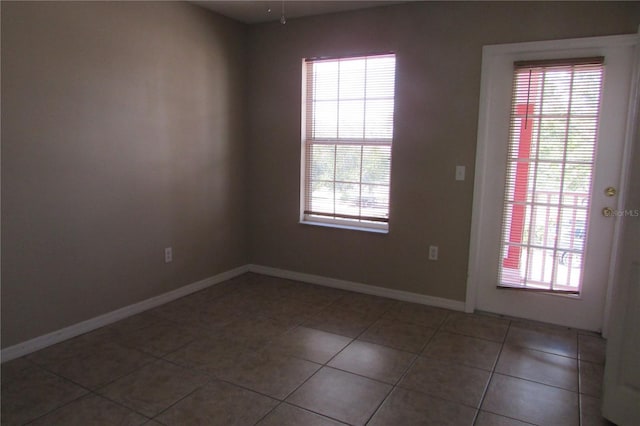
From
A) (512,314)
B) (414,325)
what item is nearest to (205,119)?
(414,325)

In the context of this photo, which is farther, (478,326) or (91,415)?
(478,326)

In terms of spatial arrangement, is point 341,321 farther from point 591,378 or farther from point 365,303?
point 591,378

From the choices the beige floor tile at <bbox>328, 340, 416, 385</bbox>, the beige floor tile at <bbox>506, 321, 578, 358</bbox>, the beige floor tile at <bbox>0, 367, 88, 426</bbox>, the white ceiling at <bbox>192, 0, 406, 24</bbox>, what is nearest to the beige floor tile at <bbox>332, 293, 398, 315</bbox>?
the beige floor tile at <bbox>328, 340, 416, 385</bbox>

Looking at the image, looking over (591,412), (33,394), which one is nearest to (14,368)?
(33,394)

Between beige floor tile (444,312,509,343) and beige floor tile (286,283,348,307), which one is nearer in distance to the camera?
beige floor tile (444,312,509,343)

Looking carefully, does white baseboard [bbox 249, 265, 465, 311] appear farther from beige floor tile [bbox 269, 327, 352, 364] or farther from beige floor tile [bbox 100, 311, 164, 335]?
beige floor tile [bbox 100, 311, 164, 335]

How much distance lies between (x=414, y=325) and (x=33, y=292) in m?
2.51

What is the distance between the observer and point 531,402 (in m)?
2.26

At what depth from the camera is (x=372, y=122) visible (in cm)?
373

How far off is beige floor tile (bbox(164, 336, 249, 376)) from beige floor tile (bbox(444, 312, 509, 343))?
4.97 feet

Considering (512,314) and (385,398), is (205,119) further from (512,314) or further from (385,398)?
(512,314)

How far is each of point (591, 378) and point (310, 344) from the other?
1660 mm

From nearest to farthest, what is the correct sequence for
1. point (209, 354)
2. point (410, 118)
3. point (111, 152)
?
point (209, 354) → point (111, 152) → point (410, 118)

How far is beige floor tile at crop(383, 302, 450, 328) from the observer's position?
3275 mm
